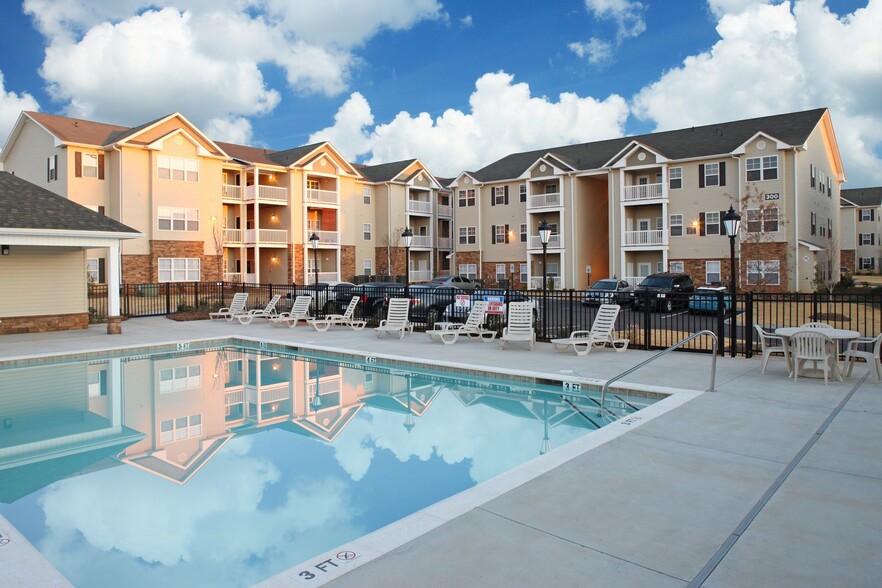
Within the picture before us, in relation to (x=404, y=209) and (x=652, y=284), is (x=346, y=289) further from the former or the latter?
(x=404, y=209)

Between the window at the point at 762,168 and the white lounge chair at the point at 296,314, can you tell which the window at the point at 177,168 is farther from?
the window at the point at 762,168

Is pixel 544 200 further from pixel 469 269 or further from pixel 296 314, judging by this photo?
pixel 296 314

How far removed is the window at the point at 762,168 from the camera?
3481 centimetres

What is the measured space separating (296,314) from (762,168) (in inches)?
1094

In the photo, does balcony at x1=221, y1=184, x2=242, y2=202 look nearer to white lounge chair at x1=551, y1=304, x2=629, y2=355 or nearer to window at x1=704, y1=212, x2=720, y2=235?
window at x1=704, y1=212, x2=720, y2=235

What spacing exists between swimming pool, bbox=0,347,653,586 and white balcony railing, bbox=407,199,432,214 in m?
37.8

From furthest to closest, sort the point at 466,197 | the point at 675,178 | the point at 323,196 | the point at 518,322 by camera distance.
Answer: the point at 466,197
the point at 323,196
the point at 675,178
the point at 518,322

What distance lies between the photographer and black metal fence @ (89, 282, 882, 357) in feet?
45.1

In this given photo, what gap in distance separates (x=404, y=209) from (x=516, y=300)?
110ft

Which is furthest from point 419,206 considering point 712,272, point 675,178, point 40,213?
point 40,213

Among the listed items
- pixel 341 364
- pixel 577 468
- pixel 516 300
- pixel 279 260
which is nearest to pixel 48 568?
pixel 577 468

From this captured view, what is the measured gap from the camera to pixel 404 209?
5056 centimetres

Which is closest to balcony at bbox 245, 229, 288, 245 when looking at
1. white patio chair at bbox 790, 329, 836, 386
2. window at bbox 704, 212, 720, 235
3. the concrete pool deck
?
window at bbox 704, 212, 720, 235

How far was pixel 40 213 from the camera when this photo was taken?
19234 millimetres
